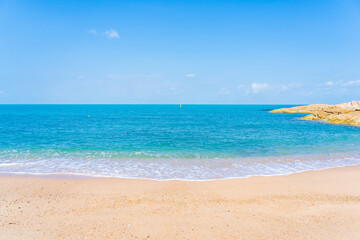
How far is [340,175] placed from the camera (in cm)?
1491

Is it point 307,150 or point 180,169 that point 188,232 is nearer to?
point 180,169

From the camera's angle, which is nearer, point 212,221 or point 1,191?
point 212,221

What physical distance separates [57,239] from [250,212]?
794 centimetres

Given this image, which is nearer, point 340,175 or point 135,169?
point 340,175

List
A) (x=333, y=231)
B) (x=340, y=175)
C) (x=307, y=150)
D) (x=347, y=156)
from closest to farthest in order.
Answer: (x=333, y=231), (x=340, y=175), (x=347, y=156), (x=307, y=150)

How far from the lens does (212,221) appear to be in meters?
8.70

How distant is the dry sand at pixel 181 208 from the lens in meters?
7.98

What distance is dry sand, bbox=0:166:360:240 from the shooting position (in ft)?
26.2

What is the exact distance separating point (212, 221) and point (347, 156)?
1940 centimetres

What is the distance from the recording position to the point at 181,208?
32.4 feet

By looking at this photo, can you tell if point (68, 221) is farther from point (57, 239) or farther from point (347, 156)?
point (347, 156)

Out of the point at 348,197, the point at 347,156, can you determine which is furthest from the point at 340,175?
the point at 347,156

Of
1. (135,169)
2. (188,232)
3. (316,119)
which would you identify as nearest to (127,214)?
(188,232)

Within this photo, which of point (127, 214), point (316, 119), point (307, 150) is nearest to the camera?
point (127, 214)
